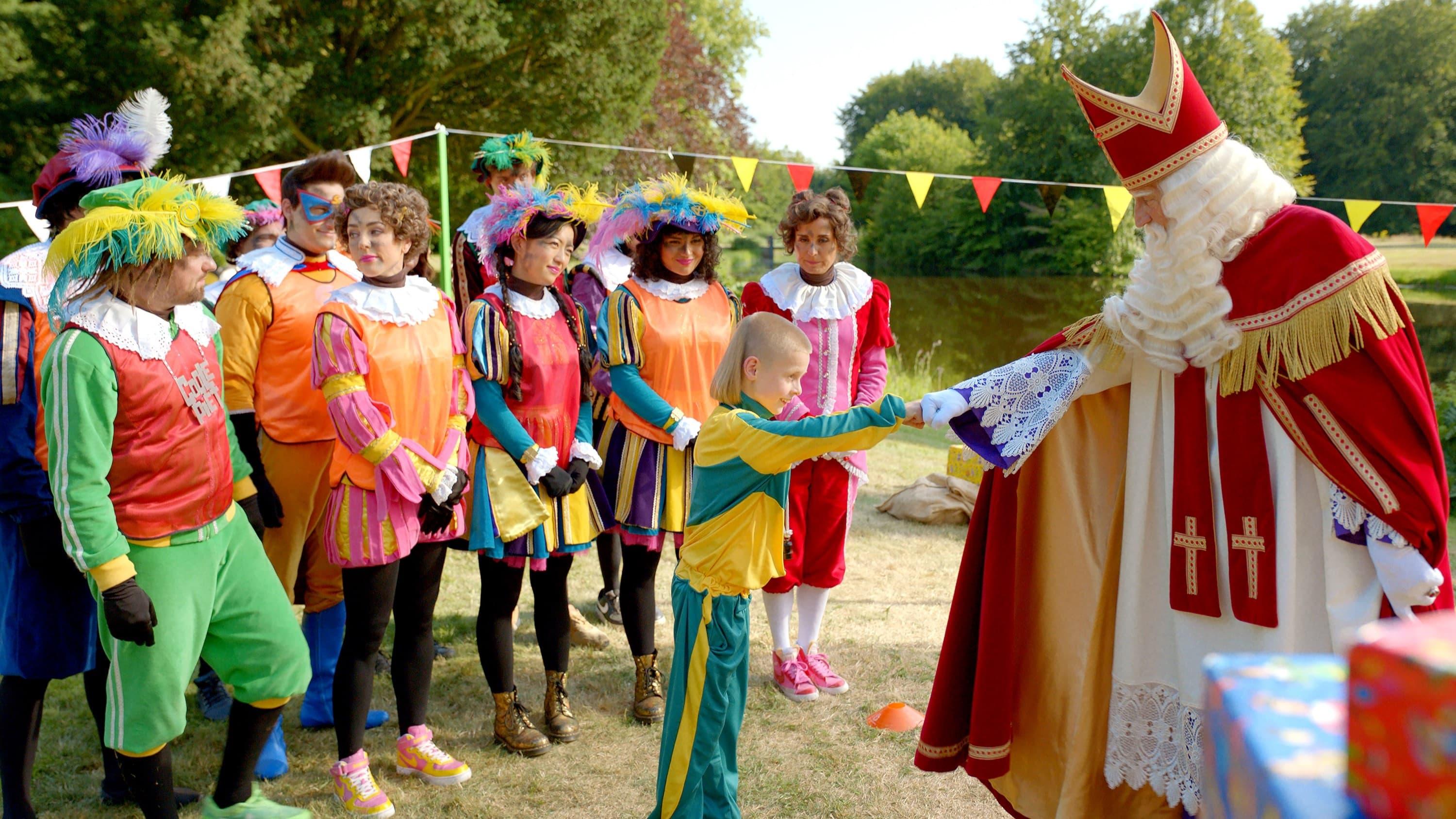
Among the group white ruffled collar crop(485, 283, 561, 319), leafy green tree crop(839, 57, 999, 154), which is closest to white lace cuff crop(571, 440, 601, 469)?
white ruffled collar crop(485, 283, 561, 319)

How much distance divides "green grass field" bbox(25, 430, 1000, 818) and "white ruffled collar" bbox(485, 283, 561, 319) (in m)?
1.53

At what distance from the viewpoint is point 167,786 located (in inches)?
102

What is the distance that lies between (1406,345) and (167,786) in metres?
3.21

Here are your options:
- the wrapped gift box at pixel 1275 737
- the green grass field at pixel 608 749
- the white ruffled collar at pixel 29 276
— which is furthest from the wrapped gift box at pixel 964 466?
the wrapped gift box at pixel 1275 737

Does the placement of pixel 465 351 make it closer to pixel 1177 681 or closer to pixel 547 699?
pixel 547 699

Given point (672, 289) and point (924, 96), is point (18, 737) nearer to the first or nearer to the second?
point (672, 289)

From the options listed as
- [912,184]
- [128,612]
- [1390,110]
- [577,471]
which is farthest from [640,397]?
[1390,110]

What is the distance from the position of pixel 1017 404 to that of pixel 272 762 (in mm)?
2622

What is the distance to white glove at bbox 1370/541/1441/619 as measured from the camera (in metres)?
2.24

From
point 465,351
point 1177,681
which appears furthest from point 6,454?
point 1177,681

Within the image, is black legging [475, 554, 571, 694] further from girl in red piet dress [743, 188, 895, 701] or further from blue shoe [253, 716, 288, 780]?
girl in red piet dress [743, 188, 895, 701]

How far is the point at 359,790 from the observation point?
10.2 feet

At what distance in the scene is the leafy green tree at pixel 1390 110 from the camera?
3044 centimetres

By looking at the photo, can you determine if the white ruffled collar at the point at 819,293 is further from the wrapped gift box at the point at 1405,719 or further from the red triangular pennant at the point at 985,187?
the wrapped gift box at the point at 1405,719
